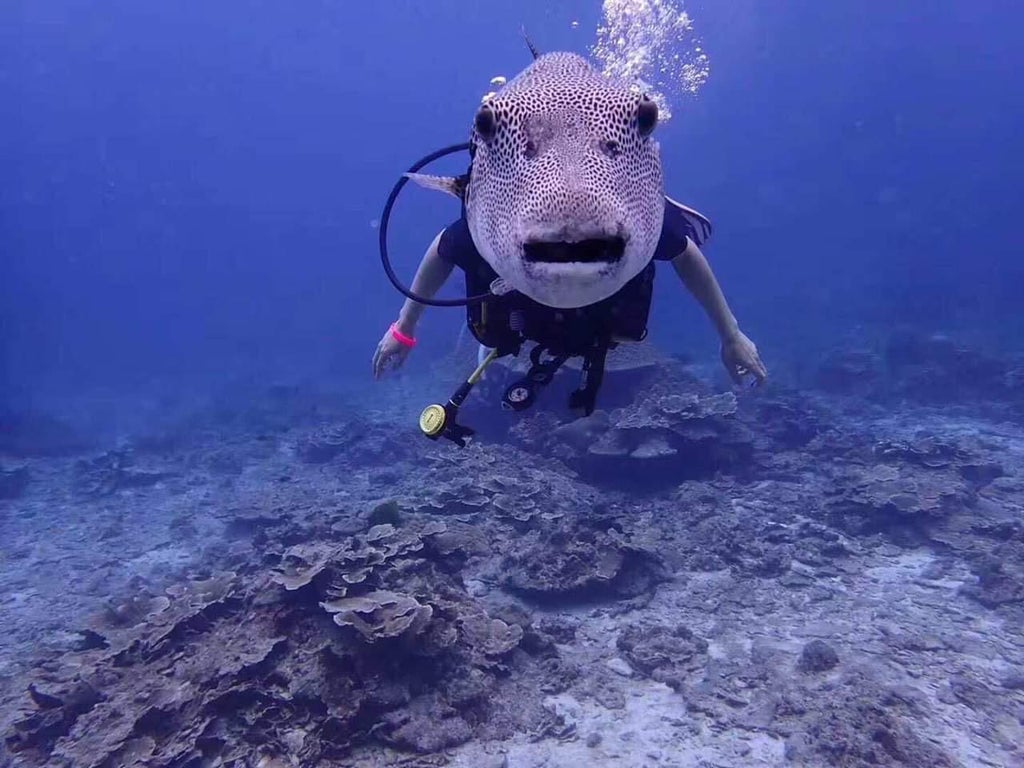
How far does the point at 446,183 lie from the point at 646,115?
776 millimetres

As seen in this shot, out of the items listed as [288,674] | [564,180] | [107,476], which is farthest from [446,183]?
[107,476]

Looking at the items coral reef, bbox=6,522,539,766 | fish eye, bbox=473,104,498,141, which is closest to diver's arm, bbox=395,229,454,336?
fish eye, bbox=473,104,498,141

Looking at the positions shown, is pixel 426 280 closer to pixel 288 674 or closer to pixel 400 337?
pixel 400 337

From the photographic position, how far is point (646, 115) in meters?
1.93

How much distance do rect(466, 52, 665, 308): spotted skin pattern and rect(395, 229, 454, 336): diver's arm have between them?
1.38 meters

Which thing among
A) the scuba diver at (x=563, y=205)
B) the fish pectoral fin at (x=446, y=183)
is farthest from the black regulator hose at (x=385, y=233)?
the fish pectoral fin at (x=446, y=183)

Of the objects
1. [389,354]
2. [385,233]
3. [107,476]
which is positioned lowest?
[107,476]

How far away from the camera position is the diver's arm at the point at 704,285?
3.53m

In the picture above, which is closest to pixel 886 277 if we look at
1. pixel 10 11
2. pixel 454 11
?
pixel 454 11

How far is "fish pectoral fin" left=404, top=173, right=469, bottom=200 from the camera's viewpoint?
2.25 metres

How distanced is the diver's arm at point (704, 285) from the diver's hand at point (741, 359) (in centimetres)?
5

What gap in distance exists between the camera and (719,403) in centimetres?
1180

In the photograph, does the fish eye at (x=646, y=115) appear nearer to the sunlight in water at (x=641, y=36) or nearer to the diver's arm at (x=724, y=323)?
the diver's arm at (x=724, y=323)

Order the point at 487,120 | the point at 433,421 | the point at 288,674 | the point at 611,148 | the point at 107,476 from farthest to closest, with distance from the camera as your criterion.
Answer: the point at 107,476 < the point at 288,674 < the point at 433,421 < the point at 487,120 < the point at 611,148
